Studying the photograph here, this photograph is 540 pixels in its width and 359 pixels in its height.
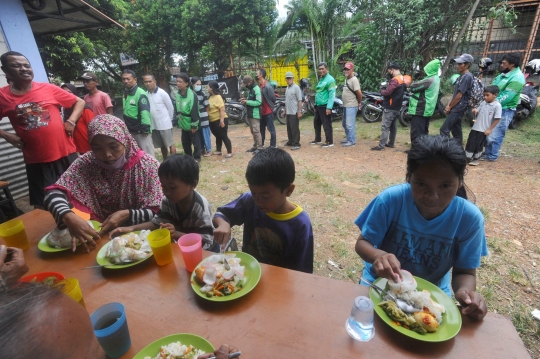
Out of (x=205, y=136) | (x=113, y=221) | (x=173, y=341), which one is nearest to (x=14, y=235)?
(x=113, y=221)

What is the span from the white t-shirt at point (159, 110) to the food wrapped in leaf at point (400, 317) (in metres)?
5.58

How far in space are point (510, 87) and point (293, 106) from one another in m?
4.37

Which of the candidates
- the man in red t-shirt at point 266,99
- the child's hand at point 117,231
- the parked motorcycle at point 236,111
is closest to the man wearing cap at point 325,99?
the man in red t-shirt at point 266,99

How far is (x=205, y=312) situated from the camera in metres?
1.14

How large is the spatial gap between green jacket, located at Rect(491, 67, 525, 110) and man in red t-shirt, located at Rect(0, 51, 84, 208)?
23.9ft

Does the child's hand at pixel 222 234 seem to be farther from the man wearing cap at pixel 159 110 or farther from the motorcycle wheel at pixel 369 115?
the motorcycle wheel at pixel 369 115

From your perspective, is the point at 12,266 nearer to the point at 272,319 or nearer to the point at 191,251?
the point at 191,251

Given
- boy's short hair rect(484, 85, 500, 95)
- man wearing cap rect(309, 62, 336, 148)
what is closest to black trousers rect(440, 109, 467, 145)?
boy's short hair rect(484, 85, 500, 95)

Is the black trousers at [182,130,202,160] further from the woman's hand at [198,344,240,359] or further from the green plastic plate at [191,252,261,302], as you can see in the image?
the woman's hand at [198,344,240,359]

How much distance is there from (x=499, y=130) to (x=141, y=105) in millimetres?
6884

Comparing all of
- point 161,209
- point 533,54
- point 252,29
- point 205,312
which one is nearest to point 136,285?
point 205,312

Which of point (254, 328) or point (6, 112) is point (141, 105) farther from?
point (254, 328)

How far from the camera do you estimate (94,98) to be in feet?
15.4

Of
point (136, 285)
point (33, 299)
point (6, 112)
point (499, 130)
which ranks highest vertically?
point (6, 112)
